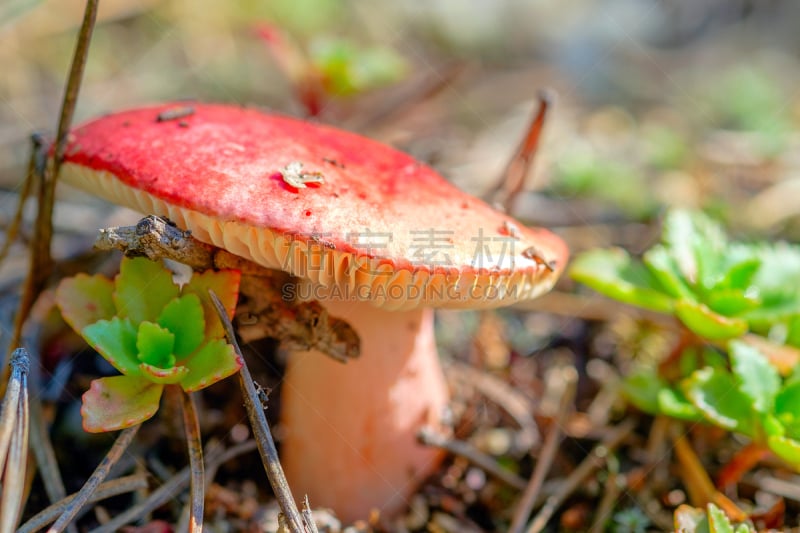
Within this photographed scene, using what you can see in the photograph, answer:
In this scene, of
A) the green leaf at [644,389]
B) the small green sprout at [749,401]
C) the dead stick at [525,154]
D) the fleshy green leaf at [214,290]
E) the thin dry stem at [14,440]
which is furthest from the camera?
the dead stick at [525,154]

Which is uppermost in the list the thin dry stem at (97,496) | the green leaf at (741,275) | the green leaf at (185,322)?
the green leaf at (185,322)

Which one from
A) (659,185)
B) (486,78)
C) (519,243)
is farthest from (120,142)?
(486,78)

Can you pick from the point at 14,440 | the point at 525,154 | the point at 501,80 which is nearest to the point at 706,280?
the point at 525,154

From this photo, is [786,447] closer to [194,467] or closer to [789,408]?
[789,408]

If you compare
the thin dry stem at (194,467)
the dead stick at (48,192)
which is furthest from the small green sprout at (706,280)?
the dead stick at (48,192)

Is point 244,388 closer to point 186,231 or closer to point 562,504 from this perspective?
point 186,231

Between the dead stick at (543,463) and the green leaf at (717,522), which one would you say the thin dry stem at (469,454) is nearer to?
the dead stick at (543,463)
